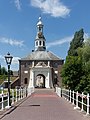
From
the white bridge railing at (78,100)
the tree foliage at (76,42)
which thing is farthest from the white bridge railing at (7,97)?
the tree foliage at (76,42)

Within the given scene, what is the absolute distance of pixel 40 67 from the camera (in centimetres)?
9656

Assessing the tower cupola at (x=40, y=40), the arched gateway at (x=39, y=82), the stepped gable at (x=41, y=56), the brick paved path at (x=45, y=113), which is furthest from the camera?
the tower cupola at (x=40, y=40)

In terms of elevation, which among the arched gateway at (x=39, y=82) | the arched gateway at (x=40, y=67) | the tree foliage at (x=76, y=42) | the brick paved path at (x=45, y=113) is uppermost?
the tree foliage at (x=76, y=42)

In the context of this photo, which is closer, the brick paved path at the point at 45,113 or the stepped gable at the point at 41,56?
the brick paved path at the point at 45,113

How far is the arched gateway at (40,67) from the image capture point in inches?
3809

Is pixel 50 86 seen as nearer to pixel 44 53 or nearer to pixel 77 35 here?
pixel 44 53

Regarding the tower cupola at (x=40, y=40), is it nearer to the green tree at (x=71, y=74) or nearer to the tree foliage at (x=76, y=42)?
the tree foliage at (x=76, y=42)

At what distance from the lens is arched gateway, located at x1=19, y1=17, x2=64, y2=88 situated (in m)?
96.8

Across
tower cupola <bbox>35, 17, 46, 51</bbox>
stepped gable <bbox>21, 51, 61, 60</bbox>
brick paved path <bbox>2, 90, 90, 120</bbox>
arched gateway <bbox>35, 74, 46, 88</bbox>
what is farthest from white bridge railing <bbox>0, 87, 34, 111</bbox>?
tower cupola <bbox>35, 17, 46, 51</bbox>

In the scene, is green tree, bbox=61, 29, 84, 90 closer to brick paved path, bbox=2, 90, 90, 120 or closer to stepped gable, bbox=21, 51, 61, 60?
brick paved path, bbox=2, 90, 90, 120

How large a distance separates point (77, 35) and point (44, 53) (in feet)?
81.5

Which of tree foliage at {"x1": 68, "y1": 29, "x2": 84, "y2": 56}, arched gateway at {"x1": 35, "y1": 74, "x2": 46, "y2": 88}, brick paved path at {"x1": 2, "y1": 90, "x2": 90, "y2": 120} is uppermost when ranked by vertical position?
tree foliage at {"x1": 68, "y1": 29, "x2": 84, "y2": 56}

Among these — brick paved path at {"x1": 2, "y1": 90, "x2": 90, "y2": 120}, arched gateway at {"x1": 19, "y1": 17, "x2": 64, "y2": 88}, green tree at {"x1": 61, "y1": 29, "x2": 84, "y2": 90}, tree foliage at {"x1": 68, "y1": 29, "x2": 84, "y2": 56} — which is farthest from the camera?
arched gateway at {"x1": 19, "y1": 17, "x2": 64, "y2": 88}

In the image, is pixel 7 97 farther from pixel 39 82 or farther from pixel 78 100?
pixel 39 82
